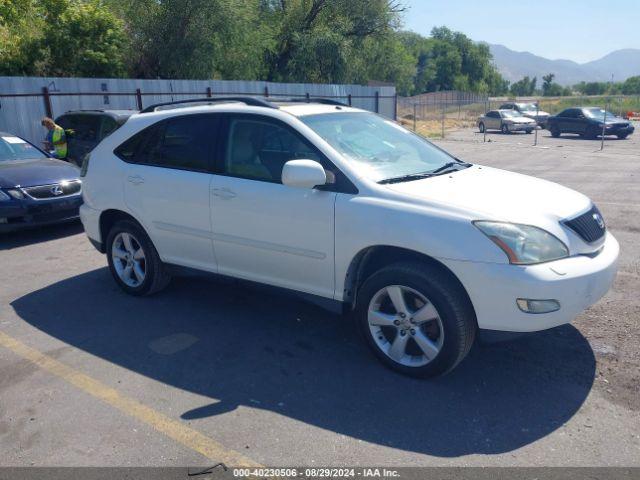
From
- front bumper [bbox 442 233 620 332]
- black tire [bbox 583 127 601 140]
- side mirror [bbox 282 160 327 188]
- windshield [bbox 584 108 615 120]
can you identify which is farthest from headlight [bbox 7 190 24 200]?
windshield [bbox 584 108 615 120]

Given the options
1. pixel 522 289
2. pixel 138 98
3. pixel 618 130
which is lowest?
pixel 618 130

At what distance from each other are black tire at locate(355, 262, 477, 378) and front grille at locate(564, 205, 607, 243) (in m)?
0.88

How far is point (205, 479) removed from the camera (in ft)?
9.46

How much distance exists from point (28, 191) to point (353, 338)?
540cm

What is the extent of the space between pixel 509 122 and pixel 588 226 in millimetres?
28924

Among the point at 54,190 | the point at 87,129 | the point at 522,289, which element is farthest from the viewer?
the point at 87,129

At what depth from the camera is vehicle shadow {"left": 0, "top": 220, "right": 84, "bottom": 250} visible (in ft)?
25.4

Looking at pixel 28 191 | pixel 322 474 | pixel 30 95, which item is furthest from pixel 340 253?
pixel 30 95

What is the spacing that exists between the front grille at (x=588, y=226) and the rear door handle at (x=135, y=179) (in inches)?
137

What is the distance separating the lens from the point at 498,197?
12.6 ft

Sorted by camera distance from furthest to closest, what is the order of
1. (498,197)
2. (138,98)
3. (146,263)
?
(138,98)
(146,263)
(498,197)

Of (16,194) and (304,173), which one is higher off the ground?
(304,173)

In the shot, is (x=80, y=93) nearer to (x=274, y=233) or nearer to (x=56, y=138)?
(x=56, y=138)

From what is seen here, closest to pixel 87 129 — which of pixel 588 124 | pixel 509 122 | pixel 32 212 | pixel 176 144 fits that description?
pixel 32 212
